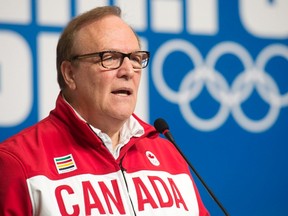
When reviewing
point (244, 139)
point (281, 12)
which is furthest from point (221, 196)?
point (281, 12)

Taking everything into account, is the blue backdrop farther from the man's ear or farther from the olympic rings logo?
the man's ear

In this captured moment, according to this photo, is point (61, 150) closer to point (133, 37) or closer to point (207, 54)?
point (133, 37)

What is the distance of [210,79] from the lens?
8.79 feet

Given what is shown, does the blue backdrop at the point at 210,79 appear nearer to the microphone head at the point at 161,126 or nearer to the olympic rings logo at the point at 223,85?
the olympic rings logo at the point at 223,85

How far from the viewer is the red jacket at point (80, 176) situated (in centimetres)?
155

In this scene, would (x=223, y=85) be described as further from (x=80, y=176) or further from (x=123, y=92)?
(x=80, y=176)

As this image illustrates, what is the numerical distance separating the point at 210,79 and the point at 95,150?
42.7 inches

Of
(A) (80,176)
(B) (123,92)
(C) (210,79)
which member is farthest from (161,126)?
(C) (210,79)

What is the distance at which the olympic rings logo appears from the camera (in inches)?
102

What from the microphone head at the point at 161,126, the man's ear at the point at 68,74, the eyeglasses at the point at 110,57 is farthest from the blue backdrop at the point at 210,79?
the microphone head at the point at 161,126

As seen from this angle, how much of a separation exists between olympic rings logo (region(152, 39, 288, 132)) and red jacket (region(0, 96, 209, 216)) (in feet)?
2.43

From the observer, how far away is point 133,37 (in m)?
1.81

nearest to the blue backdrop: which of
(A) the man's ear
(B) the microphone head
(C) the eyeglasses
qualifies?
(A) the man's ear

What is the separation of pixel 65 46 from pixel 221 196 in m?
1.21
